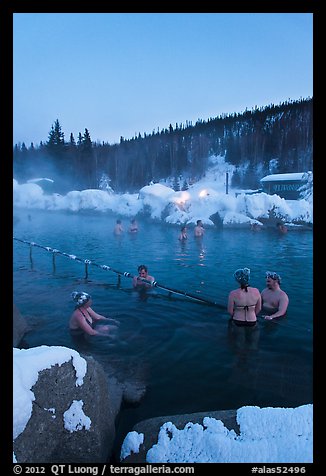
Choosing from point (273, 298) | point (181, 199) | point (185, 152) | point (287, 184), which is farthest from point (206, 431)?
point (185, 152)

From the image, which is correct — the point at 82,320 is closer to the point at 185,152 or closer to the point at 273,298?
the point at 273,298

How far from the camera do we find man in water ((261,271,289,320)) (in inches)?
258

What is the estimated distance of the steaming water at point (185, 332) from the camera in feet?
14.1

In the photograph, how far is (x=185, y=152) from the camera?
5378cm

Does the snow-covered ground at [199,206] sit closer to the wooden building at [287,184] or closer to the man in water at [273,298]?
the wooden building at [287,184]

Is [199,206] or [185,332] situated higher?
[199,206]

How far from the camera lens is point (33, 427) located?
246 centimetres

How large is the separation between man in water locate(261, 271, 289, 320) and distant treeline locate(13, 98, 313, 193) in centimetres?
3795

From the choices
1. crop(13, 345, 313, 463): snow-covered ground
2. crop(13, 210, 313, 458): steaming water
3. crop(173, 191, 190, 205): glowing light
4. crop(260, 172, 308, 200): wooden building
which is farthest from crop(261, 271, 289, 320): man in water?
crop(260, 172, 308, 200): wooden building

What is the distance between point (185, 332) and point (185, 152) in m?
50.6

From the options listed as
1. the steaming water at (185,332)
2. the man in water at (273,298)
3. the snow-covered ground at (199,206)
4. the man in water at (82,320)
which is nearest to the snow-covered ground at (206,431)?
the steaming water at (185,332)
